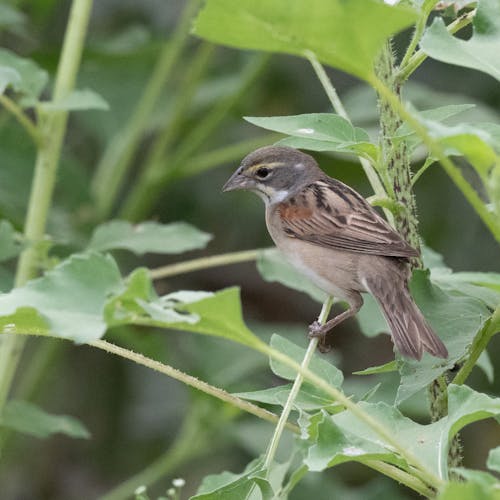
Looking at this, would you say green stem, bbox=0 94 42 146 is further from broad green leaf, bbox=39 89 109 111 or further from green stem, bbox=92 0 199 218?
green stem, bbox=92 0 199 218

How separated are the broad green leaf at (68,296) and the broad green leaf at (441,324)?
0.71 meters

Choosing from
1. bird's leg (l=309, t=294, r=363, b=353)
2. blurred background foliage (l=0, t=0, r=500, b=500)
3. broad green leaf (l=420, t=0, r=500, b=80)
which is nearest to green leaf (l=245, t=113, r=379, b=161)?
broad green leaf (l=420, t=0, r=500, b=80)

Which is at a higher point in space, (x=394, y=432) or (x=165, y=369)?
(x=165, y=369)

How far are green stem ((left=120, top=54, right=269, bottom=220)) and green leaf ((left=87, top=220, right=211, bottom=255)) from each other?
0.97 meters

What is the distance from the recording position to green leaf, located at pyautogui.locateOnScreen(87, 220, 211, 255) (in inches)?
130

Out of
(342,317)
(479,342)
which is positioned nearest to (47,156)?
(342,317)

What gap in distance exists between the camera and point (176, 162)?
450cm

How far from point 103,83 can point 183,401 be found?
168 cm

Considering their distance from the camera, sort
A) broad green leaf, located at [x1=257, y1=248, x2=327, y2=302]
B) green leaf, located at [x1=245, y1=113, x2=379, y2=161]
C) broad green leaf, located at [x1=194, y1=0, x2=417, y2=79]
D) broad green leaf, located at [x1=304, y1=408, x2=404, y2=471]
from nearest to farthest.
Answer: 1. broad green leaf, located at [x1=194, y1=0, x2=417, y2=79]
2. broad green leaf, located at [x1=304, y1=408, x2=404, y2=471]
3. green leaf, located at [x1=245, y1=113, x2=379, y2=161]
4. broad green leaf, located at [x1=257, y1=248, x2=327, y2=302]

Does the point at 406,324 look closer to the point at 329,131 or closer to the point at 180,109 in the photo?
the point at 329,131

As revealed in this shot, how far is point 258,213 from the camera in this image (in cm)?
553

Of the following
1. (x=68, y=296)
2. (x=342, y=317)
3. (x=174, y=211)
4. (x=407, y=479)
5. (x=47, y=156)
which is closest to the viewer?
(x=68, y=296)

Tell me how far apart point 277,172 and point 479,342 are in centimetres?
171

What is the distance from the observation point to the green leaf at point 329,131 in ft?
6.52
